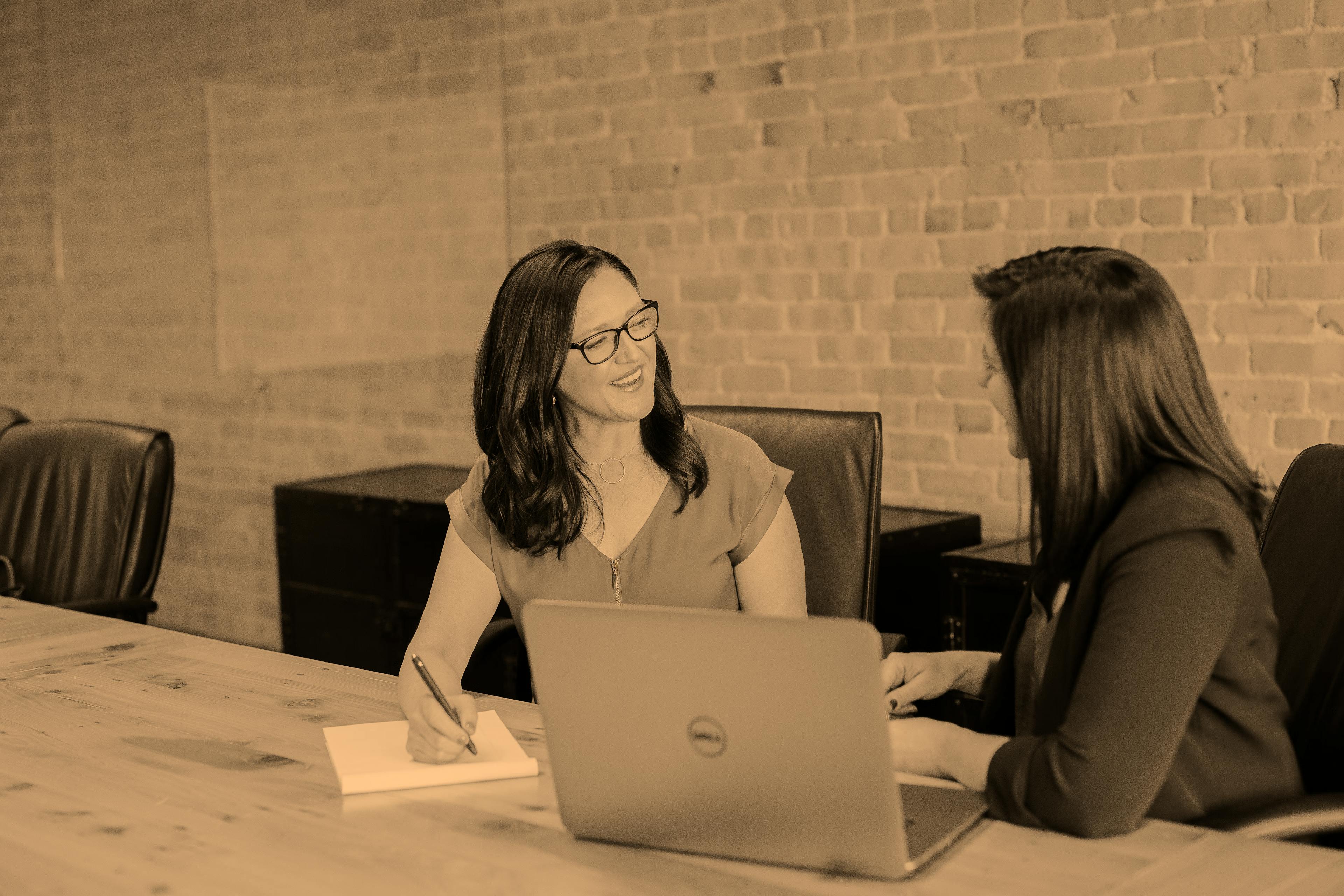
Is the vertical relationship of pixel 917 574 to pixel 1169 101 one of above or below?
below

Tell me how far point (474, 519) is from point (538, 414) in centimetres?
18

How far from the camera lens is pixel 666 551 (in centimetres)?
205

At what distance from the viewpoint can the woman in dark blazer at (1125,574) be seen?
122 cm

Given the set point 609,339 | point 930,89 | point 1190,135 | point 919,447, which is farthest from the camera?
point 919,447

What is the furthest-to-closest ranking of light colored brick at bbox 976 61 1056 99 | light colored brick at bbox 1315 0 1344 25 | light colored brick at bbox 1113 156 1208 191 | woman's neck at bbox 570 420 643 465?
light colored brick at bbox 976 61 1056 99, light colored brick at bbox 1113 156 1208 191, light colored brick at bbox 1315 0 1344 25, woman's neck at bbox 570 420 643 465

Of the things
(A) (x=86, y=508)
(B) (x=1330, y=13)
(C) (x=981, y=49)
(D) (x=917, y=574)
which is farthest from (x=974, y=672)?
(A) (x=86, y=508)

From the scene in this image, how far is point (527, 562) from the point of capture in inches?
80.5

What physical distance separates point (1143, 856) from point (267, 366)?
4.08 metres

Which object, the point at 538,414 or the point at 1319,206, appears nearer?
the point at 538,414

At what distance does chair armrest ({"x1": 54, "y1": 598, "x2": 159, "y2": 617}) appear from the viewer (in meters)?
2.74

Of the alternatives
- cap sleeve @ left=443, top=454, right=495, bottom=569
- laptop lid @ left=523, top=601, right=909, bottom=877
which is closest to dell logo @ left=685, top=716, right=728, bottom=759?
laptop lid @ left=523, top=601, right=909, bottom=877

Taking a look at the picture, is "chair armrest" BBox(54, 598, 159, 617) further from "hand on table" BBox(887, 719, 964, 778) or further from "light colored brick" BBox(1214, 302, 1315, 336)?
"light colored brick" BBox(1214, 302, 1315, 336)

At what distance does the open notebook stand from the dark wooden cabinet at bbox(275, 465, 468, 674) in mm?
1970

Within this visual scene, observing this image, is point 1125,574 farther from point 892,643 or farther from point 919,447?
point 919,447
